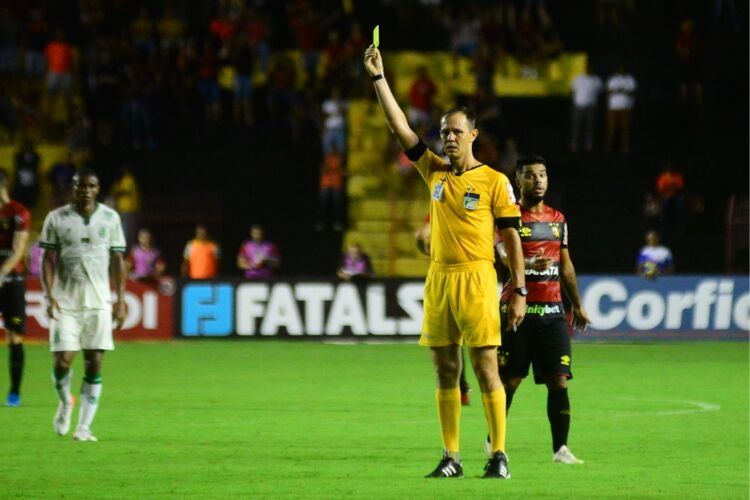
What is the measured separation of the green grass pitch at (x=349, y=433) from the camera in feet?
34.6

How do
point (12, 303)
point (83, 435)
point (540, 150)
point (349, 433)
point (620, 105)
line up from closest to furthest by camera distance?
1. point (83, 435)
2. point (349, 433)
3. point (12, 303)
4. point (620, 105)
5. point (540, 150)

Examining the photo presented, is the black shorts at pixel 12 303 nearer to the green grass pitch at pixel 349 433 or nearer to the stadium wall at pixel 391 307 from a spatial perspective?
the green grass pitch at pixel 349 433

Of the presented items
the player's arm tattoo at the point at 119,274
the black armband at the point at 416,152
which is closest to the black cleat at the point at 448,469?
the black armband at the point at 416,152

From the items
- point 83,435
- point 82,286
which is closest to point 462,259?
point 82,286

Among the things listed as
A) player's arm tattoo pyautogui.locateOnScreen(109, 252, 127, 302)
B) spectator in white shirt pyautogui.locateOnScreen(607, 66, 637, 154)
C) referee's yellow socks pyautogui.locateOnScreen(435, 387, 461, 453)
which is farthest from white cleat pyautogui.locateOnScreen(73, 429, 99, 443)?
spectator in white shirt pyautogui.locateOnScreen(607, 66, 637, 154)

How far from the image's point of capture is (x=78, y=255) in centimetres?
1350

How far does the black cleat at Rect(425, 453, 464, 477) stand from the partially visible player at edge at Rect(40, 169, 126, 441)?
3679 mm

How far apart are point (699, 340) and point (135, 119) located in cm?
1222

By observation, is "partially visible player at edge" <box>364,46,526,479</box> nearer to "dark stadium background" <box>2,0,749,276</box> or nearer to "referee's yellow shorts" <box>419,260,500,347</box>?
"referee's yellow shorts" <box>419,260,500,347</box>

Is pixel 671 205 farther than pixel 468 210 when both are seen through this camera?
Yes

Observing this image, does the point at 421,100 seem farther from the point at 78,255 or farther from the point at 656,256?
the point at 78,255

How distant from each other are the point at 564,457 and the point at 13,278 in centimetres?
683

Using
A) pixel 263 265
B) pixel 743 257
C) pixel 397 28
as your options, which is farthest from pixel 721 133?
pixel 263 265

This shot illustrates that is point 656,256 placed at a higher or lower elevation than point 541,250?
lower
